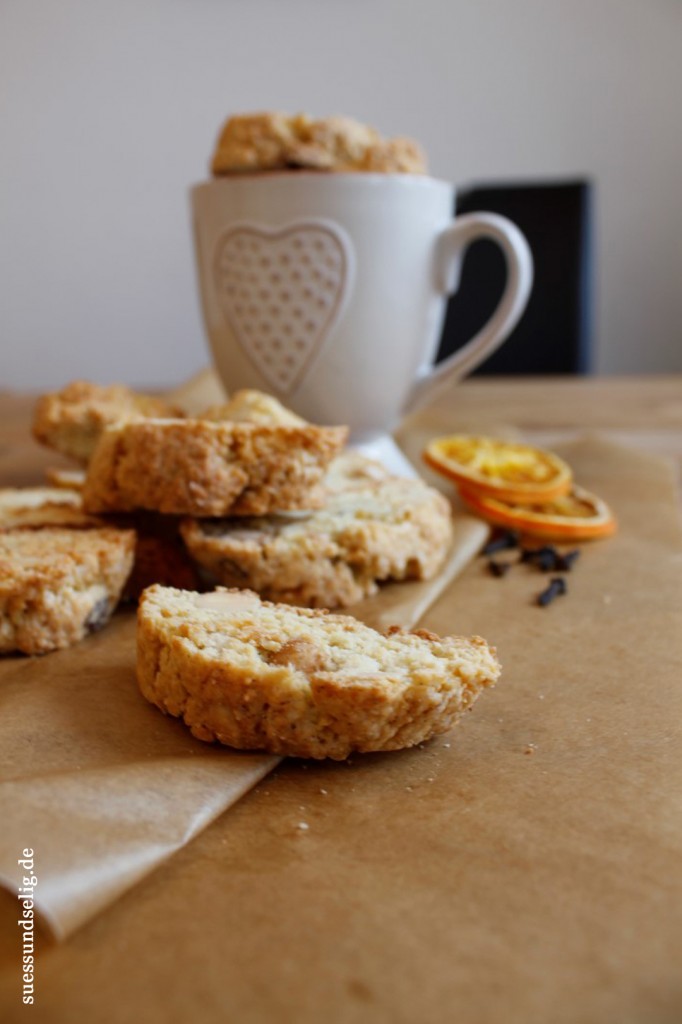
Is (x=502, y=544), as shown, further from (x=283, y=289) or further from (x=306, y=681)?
(x=306, y=681)

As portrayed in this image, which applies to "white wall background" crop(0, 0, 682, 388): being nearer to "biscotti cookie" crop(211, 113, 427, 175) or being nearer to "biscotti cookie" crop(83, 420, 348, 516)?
"biscotti cookie" crop(211, 113, 427, 175)

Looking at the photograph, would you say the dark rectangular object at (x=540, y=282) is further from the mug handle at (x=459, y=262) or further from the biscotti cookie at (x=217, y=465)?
the biscotti cookie at (x=217, y=465)

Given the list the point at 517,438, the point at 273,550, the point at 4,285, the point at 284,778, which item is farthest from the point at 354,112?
the point at 284,778

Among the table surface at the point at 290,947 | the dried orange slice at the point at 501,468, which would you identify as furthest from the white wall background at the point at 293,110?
the table surface at the point at 290,947

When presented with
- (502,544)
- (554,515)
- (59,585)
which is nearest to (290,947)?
(59,585)

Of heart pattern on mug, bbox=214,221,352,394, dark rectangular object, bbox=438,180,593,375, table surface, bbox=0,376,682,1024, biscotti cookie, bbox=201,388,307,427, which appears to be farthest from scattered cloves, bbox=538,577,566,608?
dark rectangular object, bbox=438,180,593,375
